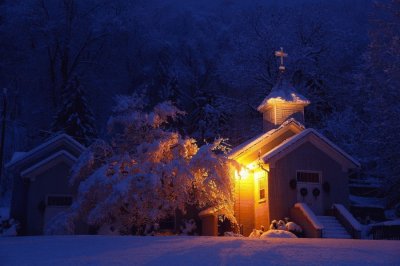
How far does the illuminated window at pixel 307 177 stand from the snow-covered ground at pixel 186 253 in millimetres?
10623

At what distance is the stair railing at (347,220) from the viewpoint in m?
19.7

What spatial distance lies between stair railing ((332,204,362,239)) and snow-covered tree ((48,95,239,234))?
198 inches

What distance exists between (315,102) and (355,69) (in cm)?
445

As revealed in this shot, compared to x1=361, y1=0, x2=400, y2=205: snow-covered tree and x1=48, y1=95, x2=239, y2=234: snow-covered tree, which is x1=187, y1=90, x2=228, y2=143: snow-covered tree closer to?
x1=361, y1=0, x2=400, y2=205: snow-covered tree

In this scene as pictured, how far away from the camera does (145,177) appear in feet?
54.6

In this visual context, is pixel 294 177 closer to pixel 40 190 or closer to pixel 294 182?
pixel 294 182

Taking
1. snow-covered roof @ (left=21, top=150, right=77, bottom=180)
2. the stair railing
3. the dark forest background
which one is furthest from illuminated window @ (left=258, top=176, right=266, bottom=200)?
the dark forest background

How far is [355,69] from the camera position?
125 ft

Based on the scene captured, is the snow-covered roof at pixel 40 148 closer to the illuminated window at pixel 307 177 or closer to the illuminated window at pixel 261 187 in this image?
the illuminated window at pixel 261 187

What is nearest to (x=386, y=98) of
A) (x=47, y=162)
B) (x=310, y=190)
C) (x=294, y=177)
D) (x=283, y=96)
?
(x=283, y=96)

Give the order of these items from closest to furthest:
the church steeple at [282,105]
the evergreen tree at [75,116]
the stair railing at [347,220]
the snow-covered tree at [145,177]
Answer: the snow-covered tree at [145,177], the stair railing at [347,220], the church steeple at [282,105], the evergreen tree at [75,116]

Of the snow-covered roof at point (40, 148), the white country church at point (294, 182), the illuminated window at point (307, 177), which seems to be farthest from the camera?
the snow-covered roof at point (40, 148)

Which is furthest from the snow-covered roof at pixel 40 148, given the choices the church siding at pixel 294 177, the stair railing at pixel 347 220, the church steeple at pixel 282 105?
the stair railing at pixel 347 220

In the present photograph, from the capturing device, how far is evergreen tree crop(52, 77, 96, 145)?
34.3m
